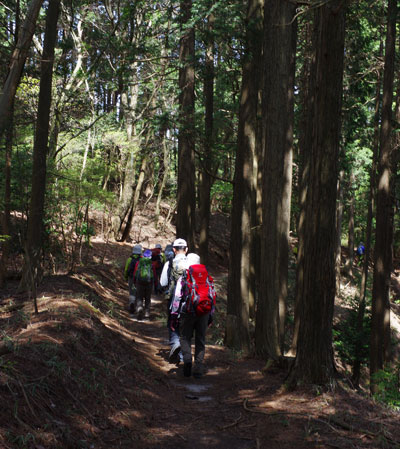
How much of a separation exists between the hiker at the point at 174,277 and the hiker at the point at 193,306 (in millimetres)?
309

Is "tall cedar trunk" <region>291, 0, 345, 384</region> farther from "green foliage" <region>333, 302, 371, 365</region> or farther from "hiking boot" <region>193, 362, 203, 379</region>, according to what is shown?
"green foliage" <region>333, 302, 371, 365</region>

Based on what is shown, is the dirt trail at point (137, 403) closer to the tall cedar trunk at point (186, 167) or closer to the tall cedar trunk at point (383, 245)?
the tall cedar trunk at point (383, 245)

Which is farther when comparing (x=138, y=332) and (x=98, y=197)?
(x=98, y=197)

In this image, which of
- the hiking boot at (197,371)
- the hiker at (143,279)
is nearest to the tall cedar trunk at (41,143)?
the hiker at (143,279)

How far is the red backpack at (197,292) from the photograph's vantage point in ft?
23.9

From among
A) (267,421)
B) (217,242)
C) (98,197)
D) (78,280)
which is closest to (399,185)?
(217,242)

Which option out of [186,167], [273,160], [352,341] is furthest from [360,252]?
[273,160]

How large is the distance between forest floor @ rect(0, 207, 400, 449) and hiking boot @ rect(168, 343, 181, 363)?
107mm

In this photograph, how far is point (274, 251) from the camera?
901cm

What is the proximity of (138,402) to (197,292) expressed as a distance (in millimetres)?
2047

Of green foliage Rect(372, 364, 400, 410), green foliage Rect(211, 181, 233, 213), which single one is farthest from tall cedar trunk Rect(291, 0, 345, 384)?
green foliage Rect(211, 181, 233, 213)

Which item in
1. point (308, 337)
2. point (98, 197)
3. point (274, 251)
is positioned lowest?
point (308, 337)

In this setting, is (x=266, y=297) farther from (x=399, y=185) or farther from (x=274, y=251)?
(x=399, y=185)

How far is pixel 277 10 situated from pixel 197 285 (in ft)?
17.4
